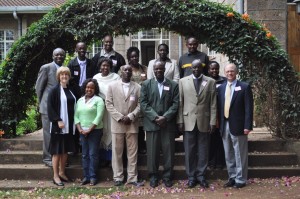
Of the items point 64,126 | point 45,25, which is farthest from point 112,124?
point 45,25

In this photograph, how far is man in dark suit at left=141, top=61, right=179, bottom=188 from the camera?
22.0ft

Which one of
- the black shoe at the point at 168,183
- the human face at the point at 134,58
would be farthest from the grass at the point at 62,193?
the human face at the point at 134,58

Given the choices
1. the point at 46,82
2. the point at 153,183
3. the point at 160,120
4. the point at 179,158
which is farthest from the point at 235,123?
the point at 46,82

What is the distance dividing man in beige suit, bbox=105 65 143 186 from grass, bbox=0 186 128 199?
0.97 feet

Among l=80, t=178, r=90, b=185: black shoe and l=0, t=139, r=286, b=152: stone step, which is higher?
l=0, t=139, r=286, b=152: stone step

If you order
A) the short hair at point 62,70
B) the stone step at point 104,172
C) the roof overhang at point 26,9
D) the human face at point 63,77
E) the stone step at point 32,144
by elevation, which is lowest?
the stone step at point 104,172

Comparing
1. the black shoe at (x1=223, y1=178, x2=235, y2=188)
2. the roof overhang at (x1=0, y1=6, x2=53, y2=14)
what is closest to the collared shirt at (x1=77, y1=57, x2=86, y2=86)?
the black shoe at (x1=223, y1=178, x2=235, y2=188)

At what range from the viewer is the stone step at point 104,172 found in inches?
285

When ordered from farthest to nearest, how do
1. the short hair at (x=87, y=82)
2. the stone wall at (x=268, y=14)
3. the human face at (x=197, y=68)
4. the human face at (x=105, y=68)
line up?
the stone wall at (x=268, y=14) < the human face at (x=105, y=68) < the short hair at (x=87, y=82) < the human face at (x=197, y=68)

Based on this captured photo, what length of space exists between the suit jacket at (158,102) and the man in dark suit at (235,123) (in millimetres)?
744

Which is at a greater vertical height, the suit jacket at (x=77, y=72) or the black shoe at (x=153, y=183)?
the suit jacket at (x=77, y=72)

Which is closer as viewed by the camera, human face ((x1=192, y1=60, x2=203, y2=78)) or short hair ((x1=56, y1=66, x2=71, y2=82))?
human face ((x1=192, y1=60, x2=203, y2=78))

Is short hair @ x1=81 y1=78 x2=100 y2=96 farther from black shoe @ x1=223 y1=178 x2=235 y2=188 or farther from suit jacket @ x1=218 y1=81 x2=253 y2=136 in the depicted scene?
black shoe @ x1=223 y1=178 x2=235 y2=188

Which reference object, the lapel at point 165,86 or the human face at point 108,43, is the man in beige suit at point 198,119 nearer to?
the lapel at point 165,86
